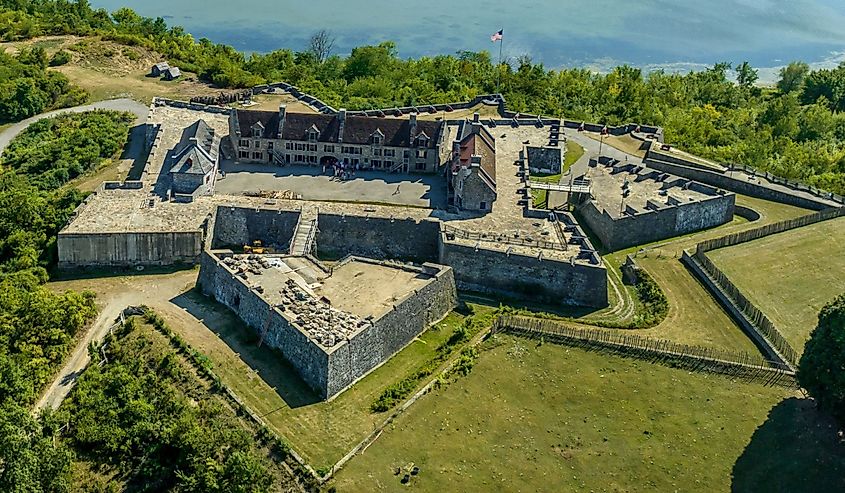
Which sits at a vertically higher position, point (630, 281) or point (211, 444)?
point (630, 281)

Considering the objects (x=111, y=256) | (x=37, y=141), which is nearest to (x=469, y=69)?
A: (x=37, y=141)

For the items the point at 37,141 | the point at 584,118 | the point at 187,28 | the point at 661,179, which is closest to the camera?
the point at 661,179

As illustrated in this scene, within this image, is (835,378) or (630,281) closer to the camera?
(835,378)

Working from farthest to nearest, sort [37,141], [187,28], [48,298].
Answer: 1. [187,28]
2. [37,141]
3. [48,298]

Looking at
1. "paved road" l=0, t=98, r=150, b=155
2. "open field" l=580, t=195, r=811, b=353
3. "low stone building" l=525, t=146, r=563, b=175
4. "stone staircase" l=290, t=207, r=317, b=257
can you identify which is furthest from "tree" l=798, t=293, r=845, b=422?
"paved road" l=0, t=98, r=150, b=155

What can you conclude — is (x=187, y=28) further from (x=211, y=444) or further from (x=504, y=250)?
(x=211, y=444)

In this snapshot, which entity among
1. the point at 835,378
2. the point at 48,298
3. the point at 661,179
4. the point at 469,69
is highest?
the point at 469,69
